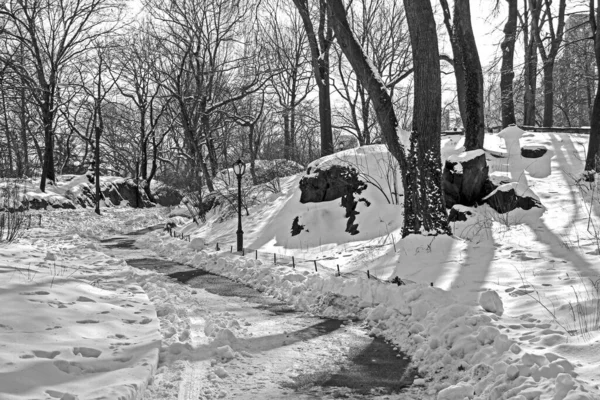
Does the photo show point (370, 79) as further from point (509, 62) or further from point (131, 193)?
point (131, 193)

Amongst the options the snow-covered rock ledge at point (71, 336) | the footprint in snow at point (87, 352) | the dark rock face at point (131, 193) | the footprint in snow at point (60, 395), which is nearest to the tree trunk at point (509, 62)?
the snow-covered rock ledge at point (71, 336)

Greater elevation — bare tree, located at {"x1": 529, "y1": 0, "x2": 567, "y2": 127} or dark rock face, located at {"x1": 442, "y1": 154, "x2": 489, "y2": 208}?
bare tree, located at {"x1": 529, "y1": 0, "x2": 567, "y2": 127}

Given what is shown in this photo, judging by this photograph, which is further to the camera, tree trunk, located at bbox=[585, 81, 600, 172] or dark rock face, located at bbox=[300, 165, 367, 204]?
dark rock face, located at bbox=[300, 165, 367, 204]

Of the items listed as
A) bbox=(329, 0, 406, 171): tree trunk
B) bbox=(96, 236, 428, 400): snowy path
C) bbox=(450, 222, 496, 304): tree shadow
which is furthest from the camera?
bbox=(329, 0, 406, 171): tree trunk

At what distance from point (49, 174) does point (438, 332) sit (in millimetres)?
29055

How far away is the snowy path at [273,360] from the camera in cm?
422

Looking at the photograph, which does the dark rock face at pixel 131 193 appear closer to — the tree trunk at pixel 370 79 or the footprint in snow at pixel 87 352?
the tree trunk at pixel 370 79

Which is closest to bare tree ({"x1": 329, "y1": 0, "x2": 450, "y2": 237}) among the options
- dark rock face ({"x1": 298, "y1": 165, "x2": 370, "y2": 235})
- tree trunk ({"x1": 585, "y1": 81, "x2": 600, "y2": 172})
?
dark rock face ({"x1": 298, "y1": 165, "x2": 370, "y2": 235})

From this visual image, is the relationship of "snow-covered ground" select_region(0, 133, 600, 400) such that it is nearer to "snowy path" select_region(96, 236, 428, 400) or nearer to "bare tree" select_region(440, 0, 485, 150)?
"snowy path" select_region(96, 236, 428, 400)

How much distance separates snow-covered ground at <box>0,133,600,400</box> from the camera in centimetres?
390

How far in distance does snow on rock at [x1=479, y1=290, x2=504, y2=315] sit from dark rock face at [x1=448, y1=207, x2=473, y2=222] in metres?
5.88

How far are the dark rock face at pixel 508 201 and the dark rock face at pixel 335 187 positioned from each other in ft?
11.9

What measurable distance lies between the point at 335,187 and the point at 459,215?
4.60 metres

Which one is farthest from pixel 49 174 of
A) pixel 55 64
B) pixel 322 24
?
pixel 322 24
